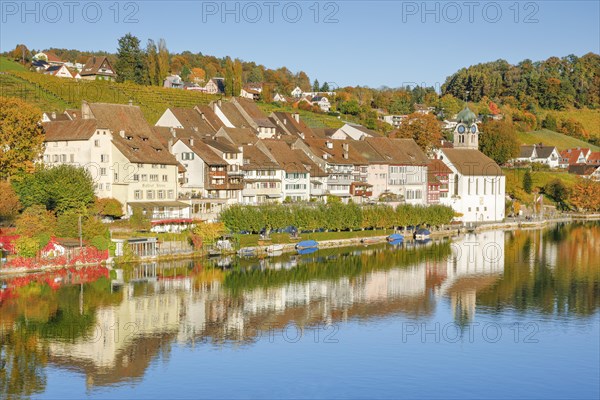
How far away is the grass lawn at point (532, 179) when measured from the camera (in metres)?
110

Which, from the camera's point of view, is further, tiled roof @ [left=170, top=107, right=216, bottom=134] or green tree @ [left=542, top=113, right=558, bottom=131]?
green tree @ [left=542, top=113, right=558, bottom=131]

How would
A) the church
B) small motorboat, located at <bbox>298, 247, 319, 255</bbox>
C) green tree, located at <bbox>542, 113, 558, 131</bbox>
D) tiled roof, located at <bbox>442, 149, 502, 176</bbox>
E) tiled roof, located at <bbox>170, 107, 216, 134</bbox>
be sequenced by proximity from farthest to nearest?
green tree, located at <bbox>542, 113, 558, 131</bbox> → tiled roof, located at <bbox>442, 149, 502, 176</bbox> → the church → tiled roof, located at <bbox>170, 107, 216, 134</bbox> → small motorboat, located at <bbox>298, 247, 319, 255</bbox>

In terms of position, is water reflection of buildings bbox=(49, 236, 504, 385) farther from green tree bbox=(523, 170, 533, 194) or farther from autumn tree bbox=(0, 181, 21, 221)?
green tree bbox=(523, 170, 533, 194)

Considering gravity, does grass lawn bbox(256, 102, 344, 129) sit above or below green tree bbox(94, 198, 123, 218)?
above

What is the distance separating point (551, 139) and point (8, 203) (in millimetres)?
114940

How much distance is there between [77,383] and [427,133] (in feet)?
280

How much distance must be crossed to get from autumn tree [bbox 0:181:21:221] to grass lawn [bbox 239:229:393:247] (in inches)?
675

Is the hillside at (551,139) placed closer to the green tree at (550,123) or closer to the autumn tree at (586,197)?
the green tree at (550,123)

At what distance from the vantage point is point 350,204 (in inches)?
2992

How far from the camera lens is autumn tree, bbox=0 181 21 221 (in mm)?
56281

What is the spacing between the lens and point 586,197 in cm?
11125

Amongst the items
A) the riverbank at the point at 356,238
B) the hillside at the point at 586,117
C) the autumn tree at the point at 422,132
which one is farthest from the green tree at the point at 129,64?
the hillside at the point at 586,117

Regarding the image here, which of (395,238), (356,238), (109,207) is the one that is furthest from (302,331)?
(395,238)

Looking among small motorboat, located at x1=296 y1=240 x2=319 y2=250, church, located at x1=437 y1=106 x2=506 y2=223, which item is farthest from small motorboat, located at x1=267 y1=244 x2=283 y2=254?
church, located at x1=437 y1=106 x2=506 y2=223
